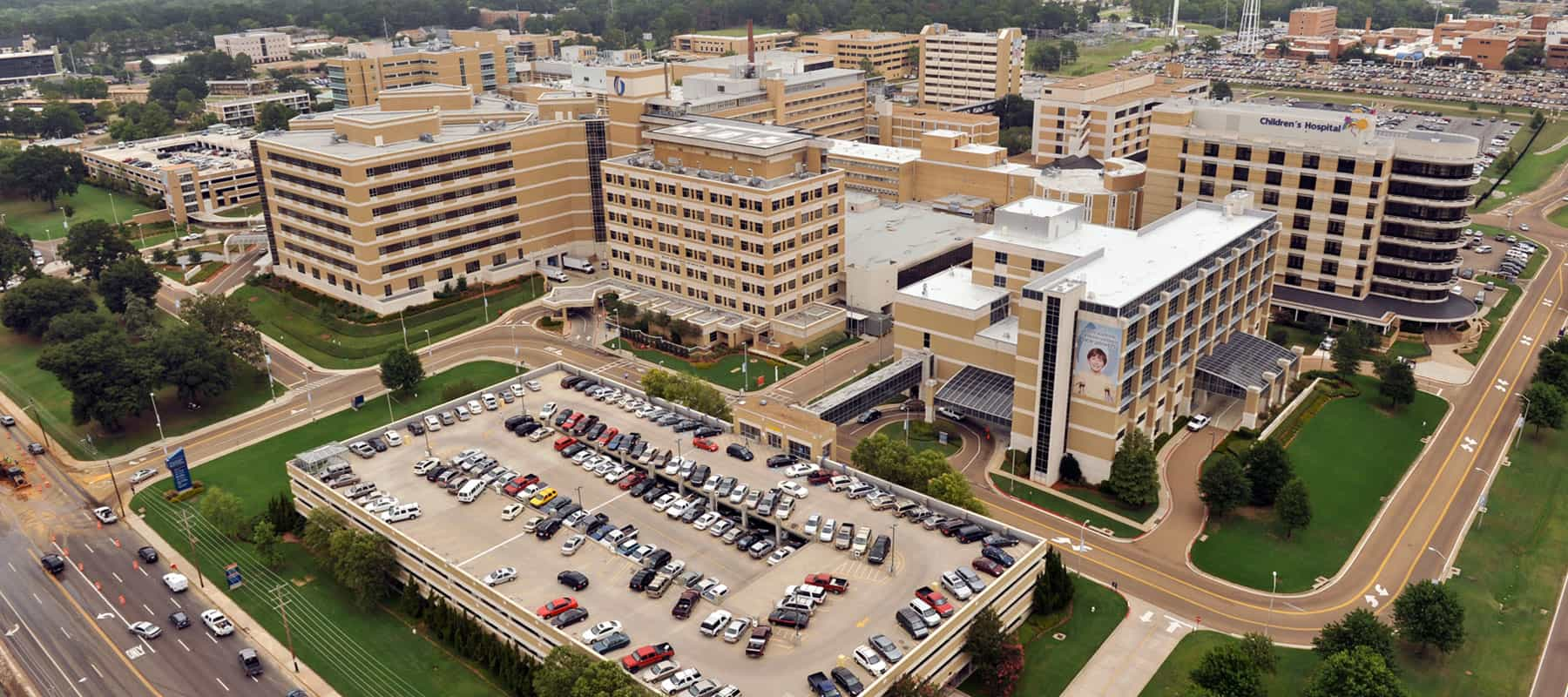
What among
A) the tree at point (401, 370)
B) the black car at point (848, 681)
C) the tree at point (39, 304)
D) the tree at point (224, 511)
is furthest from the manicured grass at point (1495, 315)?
the tree at point (39, 304)

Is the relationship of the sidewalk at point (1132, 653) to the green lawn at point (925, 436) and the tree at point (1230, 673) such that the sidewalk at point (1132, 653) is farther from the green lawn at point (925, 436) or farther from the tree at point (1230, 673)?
the green lawn at point (925, 436)

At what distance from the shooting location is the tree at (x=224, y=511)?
98.3m

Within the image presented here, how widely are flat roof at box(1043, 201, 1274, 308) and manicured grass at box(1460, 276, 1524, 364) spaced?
36474 millimetres

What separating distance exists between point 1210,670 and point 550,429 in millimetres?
66389

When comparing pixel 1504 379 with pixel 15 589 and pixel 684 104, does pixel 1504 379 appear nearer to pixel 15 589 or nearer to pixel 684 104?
pixel 684 104

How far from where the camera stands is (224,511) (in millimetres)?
98125

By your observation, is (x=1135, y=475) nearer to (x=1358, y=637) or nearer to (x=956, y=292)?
(x=1358, y=637)

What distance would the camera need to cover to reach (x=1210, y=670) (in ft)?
241

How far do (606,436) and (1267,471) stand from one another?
6527 centimetres

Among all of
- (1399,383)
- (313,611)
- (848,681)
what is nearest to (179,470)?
(313,611)

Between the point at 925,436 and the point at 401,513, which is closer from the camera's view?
the point at 401,513

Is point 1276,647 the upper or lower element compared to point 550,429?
lower

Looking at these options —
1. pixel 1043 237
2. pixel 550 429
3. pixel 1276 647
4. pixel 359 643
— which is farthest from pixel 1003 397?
pixel 359 643

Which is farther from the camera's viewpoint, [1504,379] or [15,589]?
[1504,379]
